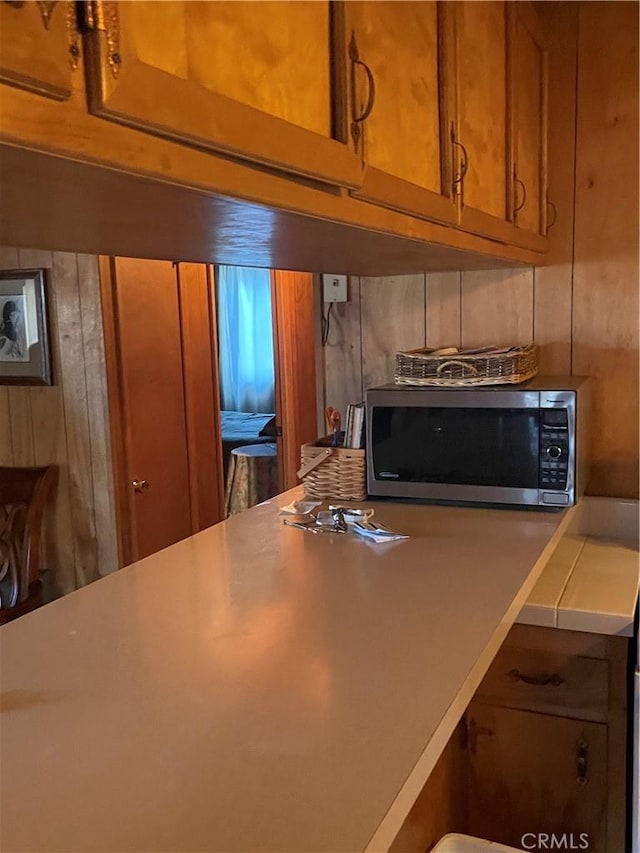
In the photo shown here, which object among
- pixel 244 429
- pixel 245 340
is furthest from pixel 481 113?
pixel 245 340

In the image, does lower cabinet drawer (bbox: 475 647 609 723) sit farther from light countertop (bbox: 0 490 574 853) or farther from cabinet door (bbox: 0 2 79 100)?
cabinet door (bbox: 0 2 79 100)

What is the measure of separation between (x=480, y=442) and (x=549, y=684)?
565mm

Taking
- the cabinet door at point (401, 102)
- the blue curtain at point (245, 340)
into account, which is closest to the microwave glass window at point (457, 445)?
the cabinet door at point (401, 102)

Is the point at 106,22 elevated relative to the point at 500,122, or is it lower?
lower

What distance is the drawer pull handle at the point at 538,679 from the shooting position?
69.9 inches

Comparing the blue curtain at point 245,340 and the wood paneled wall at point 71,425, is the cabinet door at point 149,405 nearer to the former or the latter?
the wood paneled wall at point 71,425

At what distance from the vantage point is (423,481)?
1894mm

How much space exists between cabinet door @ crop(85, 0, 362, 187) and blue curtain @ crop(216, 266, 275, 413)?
3998mm

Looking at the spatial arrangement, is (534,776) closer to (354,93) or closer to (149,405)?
(354,93)

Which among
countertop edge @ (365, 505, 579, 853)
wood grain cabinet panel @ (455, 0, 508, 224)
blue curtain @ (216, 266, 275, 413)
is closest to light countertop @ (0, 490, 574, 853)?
countertop edge @ (365, 505, 579, 853)

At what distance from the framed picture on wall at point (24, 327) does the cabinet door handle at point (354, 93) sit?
194 cm

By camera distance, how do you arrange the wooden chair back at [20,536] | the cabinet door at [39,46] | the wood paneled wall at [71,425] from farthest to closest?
1. the wood paneled wall at [71,425]
2. the wooden chair back at [20,536]
3. the cabinet door at [39,46]

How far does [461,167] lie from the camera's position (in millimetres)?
1474

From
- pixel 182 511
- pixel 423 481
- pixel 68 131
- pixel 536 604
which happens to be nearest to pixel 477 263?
pixel 423 481
